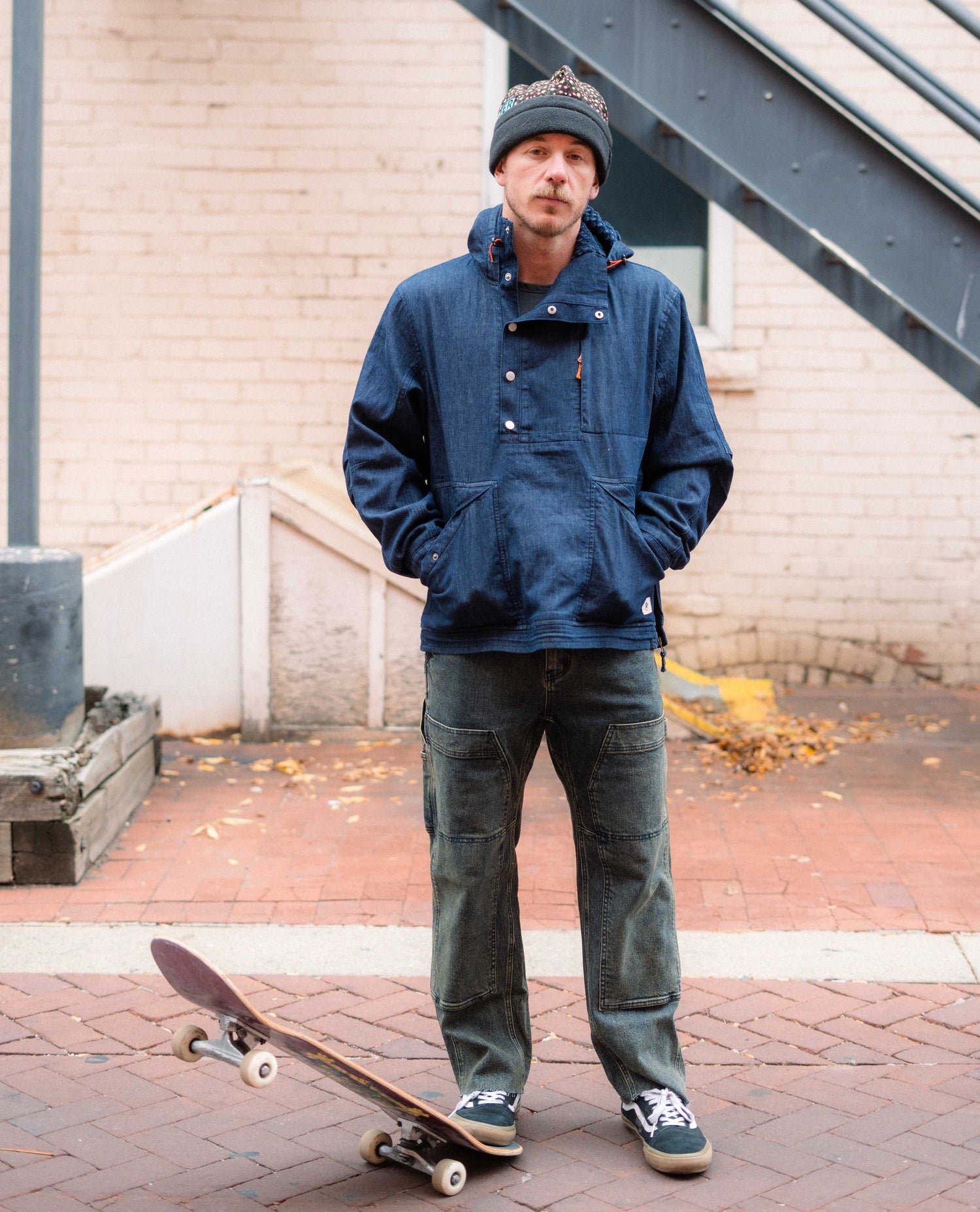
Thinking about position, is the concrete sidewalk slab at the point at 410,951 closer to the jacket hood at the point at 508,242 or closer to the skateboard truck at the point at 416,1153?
the skateboard truck at the point at 416,1153

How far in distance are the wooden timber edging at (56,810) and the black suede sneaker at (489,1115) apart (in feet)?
6.82

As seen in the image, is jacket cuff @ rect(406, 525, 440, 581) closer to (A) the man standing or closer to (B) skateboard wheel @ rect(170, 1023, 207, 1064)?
(A) the man standing

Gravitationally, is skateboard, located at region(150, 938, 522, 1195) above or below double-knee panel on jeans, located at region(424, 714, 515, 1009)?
below

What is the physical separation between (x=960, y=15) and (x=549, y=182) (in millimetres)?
2520

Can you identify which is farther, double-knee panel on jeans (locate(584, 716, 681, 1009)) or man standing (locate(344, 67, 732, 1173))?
double-knee panel on jeans (locate(584, 716, 681, 1009))

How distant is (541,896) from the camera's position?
451 cm

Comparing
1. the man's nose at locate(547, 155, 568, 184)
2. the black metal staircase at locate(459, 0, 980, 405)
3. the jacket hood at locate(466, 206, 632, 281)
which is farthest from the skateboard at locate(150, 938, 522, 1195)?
the black metal staircase at locate(459, 0, 980, 405)

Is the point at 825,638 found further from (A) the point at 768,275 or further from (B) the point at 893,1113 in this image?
(B) the point at 893,1113

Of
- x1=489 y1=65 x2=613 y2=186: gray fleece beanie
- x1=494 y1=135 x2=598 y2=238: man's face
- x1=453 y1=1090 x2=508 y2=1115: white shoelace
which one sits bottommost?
x1=453 y1=1090 x2=508 y2=1115: white shoelace

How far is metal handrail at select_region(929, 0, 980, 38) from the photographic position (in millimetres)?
4492

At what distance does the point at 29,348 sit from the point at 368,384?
2755 millimetres

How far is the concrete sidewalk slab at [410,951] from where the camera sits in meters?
3.89

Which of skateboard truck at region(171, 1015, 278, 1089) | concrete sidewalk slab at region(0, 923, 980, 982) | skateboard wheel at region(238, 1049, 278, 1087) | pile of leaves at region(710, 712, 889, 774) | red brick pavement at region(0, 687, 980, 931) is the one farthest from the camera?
pile of leaves at region(710, 712, 889, 774)

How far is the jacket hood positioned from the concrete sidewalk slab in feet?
6.48
